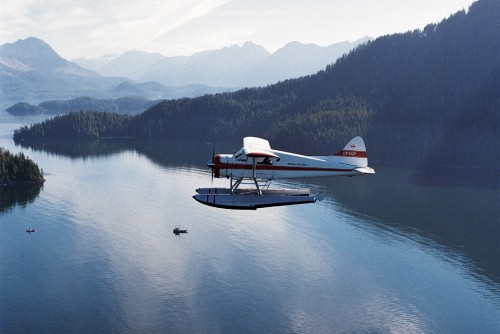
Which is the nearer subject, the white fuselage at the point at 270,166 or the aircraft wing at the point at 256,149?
the aircraft wing at the point at 256,149

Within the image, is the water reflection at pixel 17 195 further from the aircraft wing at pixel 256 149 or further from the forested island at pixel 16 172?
the aircraft wing at pixel 256 149

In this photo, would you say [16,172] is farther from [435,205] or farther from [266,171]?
[266,171]

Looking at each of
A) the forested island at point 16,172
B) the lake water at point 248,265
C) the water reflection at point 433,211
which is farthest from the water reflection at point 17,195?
the water reflection at point 433,211

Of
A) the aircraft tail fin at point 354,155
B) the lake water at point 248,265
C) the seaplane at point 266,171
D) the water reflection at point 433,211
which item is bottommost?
the lake water at point 248,265

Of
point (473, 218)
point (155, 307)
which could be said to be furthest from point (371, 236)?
point (155, 307)

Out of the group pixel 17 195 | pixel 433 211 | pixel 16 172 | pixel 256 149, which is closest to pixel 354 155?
pixel 256 149

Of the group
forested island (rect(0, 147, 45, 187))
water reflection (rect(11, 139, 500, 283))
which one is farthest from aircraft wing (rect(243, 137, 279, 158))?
forested island (rect(0, 147, 45, 187))
